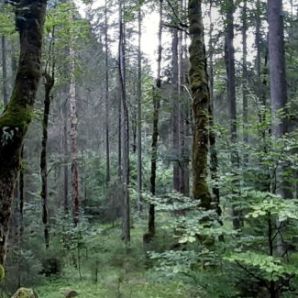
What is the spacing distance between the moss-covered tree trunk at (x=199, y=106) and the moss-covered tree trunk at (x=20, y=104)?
3.05 meters

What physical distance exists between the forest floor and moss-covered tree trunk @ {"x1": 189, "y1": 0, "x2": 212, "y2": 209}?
1.56 m

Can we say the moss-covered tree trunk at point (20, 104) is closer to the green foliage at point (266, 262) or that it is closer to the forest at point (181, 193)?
the forest at point (181, 193)

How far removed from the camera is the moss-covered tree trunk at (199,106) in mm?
7348

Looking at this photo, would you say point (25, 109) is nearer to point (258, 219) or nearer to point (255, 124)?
point (255, 124)

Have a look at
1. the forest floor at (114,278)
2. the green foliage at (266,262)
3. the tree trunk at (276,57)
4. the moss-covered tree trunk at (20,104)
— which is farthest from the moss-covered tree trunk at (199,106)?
the moss-covered tree trunk at (20,104)

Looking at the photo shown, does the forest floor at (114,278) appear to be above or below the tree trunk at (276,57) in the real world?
below

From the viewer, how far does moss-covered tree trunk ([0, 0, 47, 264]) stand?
468 cm

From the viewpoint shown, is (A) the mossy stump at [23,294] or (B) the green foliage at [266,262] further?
(A) the mossy stump at [23,294]

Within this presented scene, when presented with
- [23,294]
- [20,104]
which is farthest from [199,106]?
[23,294]

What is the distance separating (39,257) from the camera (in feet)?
38.4

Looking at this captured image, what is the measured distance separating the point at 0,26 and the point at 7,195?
7544mm

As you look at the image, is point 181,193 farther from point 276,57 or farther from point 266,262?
point 276,57

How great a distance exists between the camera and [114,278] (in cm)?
1074

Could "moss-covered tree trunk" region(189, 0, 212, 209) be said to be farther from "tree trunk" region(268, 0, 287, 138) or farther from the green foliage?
the green foliage
